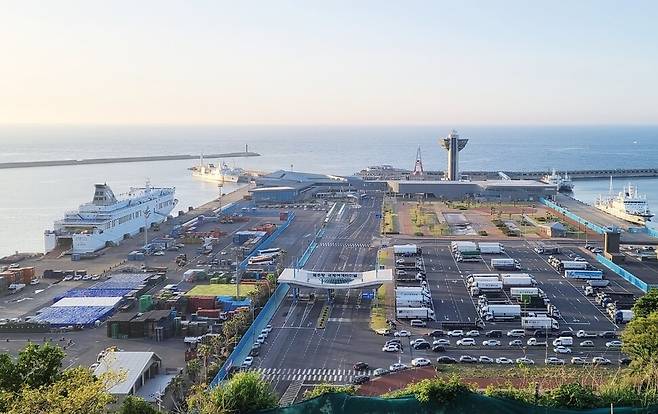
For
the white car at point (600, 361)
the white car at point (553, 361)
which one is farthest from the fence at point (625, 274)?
the white car at point (553, 361)

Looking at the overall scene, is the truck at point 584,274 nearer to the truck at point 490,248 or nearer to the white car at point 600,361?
the truck at point 490,248

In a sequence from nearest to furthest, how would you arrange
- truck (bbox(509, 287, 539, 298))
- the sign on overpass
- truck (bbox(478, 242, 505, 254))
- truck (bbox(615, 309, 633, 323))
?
truck (bbox(615, 309, 633, 323)), truck (bbox(509, 287, 539, 298)), the sign on overpass, truck (bbox(478, 242, 505, 254))

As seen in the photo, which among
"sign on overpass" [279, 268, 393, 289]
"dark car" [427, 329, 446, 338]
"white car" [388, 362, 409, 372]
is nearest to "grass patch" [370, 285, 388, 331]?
"sign on overpass" [279, 268, 393, 289]

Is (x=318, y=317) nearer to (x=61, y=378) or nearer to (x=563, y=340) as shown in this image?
(x=563, y=340)

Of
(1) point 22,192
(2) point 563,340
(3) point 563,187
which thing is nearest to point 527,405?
(2) point 563,340

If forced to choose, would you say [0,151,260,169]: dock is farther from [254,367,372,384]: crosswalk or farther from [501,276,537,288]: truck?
[254,367,372,384]: crosswalk

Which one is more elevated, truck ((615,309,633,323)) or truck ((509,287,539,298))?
truck ((509,287,539,298))
